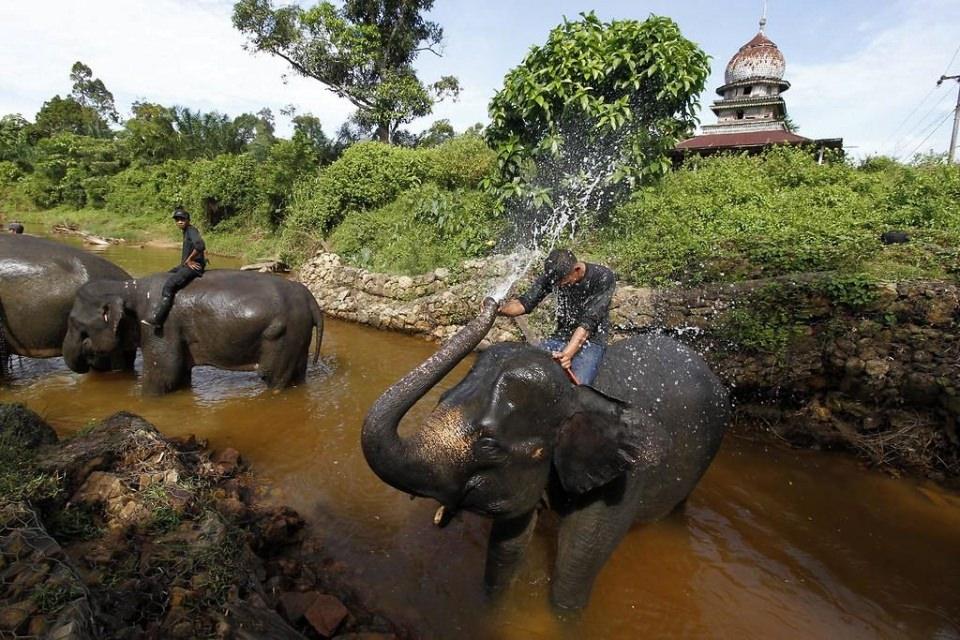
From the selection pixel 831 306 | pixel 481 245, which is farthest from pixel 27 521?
pixel 481 245

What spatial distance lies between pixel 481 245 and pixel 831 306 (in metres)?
6.74

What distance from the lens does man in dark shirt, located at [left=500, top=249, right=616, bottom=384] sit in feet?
12.1

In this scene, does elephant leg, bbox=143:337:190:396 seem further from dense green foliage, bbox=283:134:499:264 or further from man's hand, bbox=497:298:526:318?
dense green foliage, bbox=283:134:499:264

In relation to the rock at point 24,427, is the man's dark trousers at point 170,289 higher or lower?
higher

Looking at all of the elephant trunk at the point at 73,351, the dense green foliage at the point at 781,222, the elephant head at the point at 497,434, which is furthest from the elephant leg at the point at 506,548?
the elephant trunk at the point at 73,351

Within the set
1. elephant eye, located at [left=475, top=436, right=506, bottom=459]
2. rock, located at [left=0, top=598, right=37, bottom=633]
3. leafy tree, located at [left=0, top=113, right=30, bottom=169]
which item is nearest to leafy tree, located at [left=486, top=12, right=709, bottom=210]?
→ elephant eye, located at [left=475, top=436, right=506, bottom=459]

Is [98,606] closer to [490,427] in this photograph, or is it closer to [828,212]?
[490,427]

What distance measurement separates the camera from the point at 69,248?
22.4 feet

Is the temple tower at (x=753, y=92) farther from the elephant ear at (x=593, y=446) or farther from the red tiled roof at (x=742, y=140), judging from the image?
the elephant ear at (x=593, y=446)

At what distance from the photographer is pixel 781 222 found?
33.0 feet

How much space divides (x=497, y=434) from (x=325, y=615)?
156 cm

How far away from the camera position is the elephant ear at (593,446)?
2.75 metres

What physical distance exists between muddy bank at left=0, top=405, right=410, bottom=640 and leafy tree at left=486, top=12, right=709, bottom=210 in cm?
795

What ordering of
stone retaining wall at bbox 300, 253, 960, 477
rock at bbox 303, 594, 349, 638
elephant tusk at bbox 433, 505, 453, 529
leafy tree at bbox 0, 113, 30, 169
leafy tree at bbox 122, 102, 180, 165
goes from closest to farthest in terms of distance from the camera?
1. elephant tusk at bbox 433, 505, 453, 529
2. rock at bbox 303, 594, 349, 638
3. stone retaining wall at bbox 300, 253, 960, 477
4. leafy tree at bbox 122, 102, 180, 165
5. leafy tree at bbox 0, 113, 30, 169
